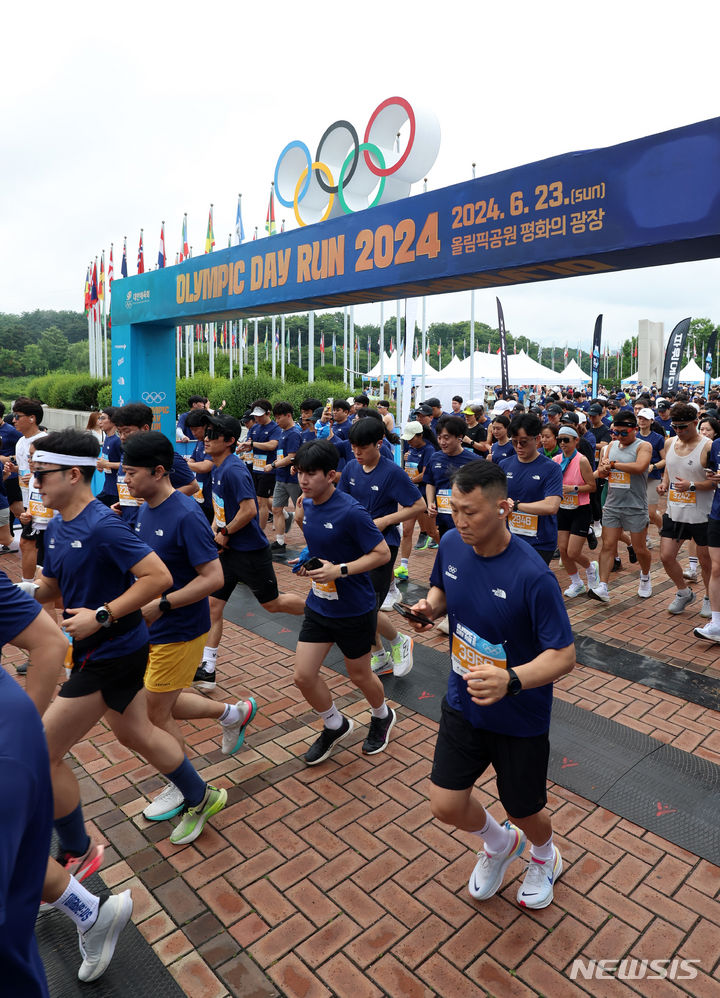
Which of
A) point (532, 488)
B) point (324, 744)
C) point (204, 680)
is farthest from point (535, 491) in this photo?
point (204, 680)

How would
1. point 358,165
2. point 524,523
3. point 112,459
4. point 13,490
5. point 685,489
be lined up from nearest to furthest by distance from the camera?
point 524,523 < point 685,489 < point 112,459 < point 13,490 < point 358,165

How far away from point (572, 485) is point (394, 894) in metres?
4.89

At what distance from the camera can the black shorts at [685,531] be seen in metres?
6.46

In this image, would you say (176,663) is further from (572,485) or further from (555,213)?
(555,213)

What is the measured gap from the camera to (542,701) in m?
2.66

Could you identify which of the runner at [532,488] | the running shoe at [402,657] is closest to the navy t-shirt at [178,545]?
the running shoe at [402,657]

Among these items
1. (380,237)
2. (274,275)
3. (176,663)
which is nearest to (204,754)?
(176,663)

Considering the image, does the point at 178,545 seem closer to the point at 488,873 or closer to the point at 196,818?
the point at 196,818

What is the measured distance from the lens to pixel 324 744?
4156mm

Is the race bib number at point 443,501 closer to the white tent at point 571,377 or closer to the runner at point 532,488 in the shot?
the runner at point 532,488

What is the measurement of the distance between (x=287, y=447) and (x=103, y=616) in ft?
21.4

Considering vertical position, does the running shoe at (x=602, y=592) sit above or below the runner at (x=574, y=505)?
below

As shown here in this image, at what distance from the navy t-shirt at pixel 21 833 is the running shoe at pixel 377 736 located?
9.88ft

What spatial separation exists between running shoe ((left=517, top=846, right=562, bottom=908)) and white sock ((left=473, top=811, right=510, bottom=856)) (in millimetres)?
147
